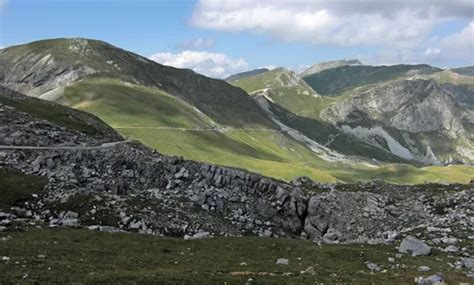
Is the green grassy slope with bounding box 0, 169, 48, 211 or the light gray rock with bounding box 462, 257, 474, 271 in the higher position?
the green grassy slope with bounding box 0, 169, 48, 211

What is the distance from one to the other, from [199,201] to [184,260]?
951 inches

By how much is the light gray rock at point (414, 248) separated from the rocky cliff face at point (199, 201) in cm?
960

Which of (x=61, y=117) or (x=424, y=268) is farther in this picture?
(x=61, y=117)

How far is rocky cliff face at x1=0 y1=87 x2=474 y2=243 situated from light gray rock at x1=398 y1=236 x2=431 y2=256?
31.5 ft

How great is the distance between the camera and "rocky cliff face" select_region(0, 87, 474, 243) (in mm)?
55156

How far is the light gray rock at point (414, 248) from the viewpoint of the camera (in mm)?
43991

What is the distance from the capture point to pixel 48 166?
6294 cm

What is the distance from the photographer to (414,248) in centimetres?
4494

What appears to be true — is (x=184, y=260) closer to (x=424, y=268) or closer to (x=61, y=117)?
A: (x=424, y=268)

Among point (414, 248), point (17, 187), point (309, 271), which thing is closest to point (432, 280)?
point (309, 271)

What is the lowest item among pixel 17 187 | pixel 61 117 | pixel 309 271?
pixel 309 271

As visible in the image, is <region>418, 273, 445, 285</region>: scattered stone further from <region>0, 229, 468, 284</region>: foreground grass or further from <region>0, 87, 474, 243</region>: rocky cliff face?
<region>0, 87, 474, 243</region>: rocky cliff face

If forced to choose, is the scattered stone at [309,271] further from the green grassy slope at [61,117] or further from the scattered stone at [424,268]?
the green grassy slope at [61,117]

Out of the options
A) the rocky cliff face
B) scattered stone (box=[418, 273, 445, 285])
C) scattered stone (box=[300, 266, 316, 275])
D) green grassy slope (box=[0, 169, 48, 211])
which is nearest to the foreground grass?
scattered stone (box=[300, 266, 316, 275])
